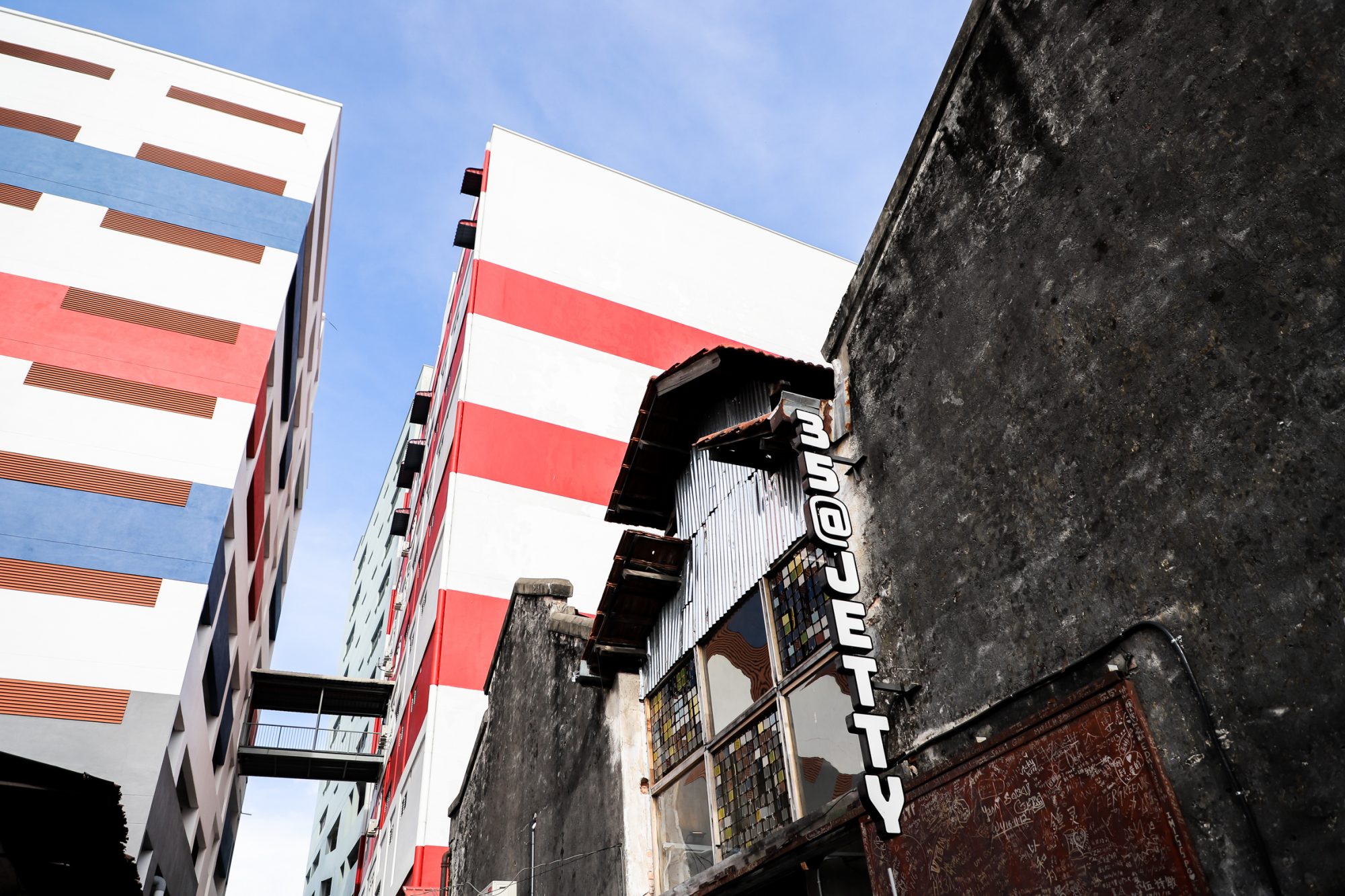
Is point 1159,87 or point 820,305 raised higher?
point 820,305

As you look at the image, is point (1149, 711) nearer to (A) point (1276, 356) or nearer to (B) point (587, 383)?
(A) point (1276, 356)

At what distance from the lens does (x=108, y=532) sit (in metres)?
19.0

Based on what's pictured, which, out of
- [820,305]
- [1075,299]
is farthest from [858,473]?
[820,305]

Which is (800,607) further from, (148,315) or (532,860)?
(148,315)

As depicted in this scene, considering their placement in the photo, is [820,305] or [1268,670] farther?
[820,305]

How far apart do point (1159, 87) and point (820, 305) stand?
82.7 feet

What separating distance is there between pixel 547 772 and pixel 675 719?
3.66m

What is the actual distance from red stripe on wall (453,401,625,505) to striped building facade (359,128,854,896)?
0.04 m

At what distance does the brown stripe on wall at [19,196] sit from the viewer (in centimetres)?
2159

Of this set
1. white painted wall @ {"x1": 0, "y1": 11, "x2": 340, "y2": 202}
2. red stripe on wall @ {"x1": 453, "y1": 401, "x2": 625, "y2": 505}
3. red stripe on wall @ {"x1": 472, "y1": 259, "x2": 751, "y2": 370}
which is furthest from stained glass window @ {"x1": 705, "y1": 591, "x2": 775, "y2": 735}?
white painted wall @ {"x1": 0, "y1": 11, "x2": 340, "y2": 202}

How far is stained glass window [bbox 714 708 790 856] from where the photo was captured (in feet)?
23.3

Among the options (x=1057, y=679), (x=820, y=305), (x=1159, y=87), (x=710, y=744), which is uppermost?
(x=820, y=305)

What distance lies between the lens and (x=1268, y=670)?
3752 mm

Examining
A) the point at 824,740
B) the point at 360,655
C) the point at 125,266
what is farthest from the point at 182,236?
the point at 360,655
